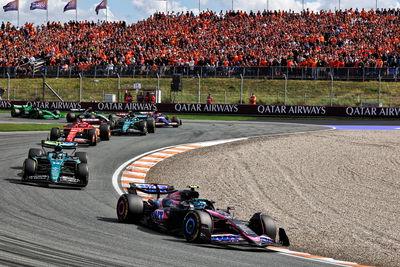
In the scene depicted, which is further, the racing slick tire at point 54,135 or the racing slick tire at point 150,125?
the racing slick tire at point 150,125

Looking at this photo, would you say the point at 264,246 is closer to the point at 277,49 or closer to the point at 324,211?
the point at 324,211

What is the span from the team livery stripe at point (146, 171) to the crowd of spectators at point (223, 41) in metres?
19.8

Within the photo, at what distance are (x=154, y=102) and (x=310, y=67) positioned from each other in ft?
36.2

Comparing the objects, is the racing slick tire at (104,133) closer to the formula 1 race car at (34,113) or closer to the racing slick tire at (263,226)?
the formula 1 race car at (34,113)

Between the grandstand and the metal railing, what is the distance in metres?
0.37

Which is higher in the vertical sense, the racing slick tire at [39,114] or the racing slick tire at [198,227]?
the racing slick tire at [39,114]

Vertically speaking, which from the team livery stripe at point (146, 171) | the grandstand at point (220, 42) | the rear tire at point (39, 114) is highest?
the grandstand at point (220, 42)

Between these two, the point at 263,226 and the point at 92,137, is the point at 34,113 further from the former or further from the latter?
the point at 263,226

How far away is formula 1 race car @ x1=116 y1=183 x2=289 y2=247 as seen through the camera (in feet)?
30.0

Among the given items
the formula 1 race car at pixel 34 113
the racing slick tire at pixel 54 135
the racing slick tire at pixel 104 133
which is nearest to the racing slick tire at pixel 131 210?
the racing slick tire at pixel 54 135

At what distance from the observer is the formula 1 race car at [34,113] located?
121 ft

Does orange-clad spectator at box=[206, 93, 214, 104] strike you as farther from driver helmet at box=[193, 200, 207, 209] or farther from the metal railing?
driver helmet at box=[193, 200, 207, 209]

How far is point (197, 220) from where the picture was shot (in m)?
9.24

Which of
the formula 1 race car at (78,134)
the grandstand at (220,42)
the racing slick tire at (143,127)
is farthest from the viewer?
the grandstand at (220,42)
